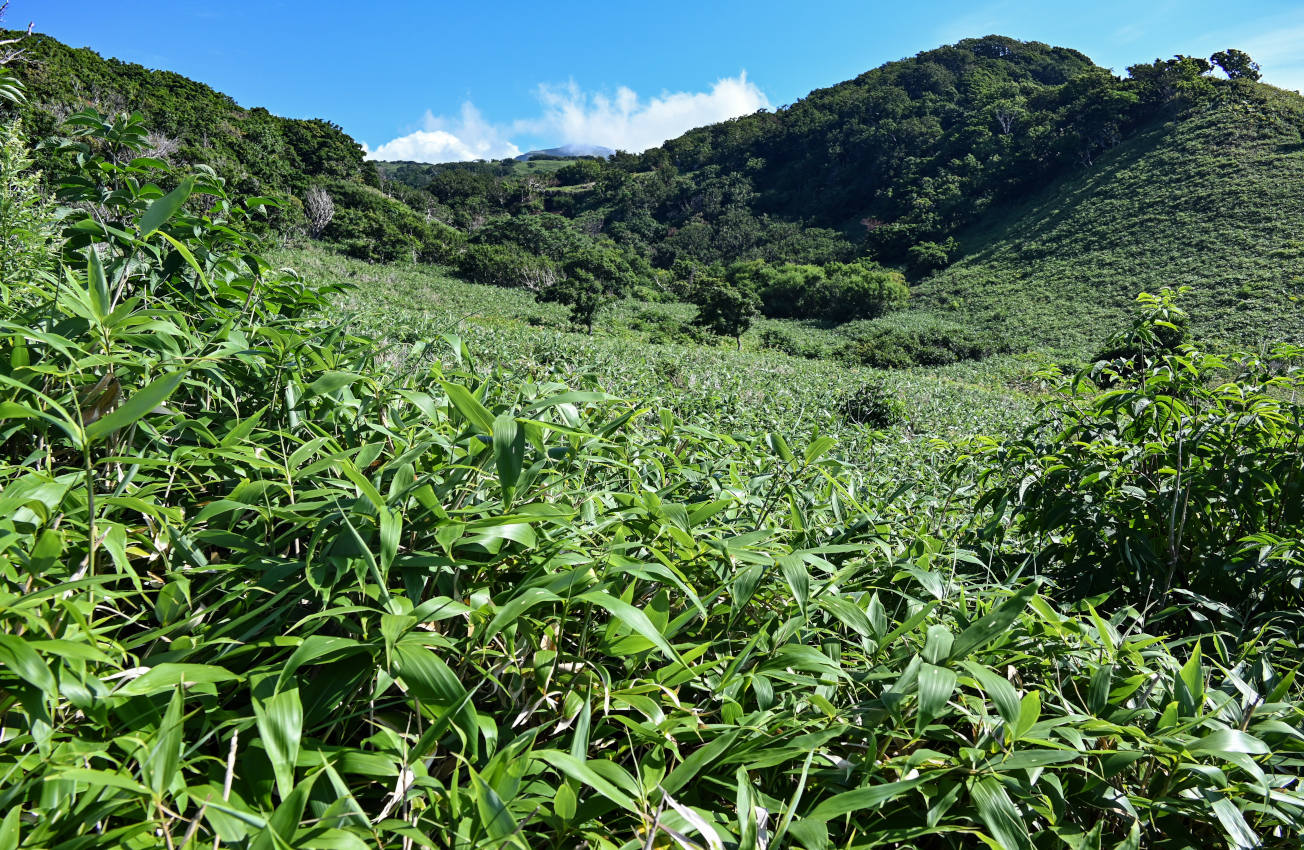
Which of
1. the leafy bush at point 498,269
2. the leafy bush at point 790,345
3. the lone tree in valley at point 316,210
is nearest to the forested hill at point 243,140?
the lone tree in valley at point 316,210

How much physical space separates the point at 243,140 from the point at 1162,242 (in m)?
54.6

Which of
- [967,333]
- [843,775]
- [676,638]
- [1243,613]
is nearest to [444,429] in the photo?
[676,638]

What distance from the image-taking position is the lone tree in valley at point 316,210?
1407 inches

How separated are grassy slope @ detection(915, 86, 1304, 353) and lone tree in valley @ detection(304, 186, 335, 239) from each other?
122ft

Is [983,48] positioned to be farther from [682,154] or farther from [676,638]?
[676,638]

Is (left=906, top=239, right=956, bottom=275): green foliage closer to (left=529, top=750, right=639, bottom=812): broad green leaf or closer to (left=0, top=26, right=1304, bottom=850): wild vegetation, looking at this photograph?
(left=0, top=26, right=1304, bottom=850): wild vegetation

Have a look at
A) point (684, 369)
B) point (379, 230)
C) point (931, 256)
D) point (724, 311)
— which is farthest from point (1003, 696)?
point (931, 256)

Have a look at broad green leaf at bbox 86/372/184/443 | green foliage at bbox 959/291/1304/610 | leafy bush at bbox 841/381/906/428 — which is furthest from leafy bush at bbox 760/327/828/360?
broad green leaf at bbox 86/372/184/443

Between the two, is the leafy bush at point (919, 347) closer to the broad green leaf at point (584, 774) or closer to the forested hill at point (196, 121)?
the broad green leaf at point (584, 774)

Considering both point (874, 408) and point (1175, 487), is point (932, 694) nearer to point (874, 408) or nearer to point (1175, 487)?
point (1175, 487)

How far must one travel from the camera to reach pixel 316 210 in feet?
117

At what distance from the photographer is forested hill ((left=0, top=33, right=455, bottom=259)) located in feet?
95.9

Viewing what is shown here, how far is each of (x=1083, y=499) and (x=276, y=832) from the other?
204 cm

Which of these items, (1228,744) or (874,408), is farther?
(874,408)
